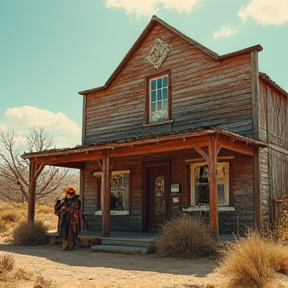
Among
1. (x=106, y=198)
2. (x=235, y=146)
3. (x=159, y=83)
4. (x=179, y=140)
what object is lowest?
(x=106, y=198)

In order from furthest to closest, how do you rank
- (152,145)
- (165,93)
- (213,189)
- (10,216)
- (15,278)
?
(10,216) < (165,93) < (152,145) < (213,189) < (15,278)

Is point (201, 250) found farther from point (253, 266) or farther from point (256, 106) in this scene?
point (256, 106)

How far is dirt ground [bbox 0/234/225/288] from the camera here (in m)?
6.36

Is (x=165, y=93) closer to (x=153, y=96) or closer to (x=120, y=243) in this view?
(x=153, y=96)

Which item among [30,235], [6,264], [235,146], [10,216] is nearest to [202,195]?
[235,146]

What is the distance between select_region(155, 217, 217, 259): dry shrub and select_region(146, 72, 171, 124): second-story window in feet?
16.6

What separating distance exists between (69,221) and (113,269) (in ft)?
12.7

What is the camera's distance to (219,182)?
11750 millimetres

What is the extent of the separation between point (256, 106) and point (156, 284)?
21.6 ft

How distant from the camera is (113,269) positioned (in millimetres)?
7648

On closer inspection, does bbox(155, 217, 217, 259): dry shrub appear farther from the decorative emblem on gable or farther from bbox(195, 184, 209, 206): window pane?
the decorative emblem on gable

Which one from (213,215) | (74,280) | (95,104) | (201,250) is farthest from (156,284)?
(95,104)

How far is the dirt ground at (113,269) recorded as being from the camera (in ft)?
20.9

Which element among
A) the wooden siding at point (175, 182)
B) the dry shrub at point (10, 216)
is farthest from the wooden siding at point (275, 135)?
the dry shrub at point (10, 216)
